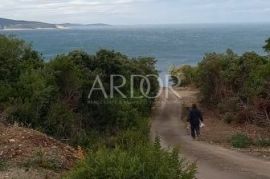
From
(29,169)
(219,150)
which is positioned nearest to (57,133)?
(219,150)

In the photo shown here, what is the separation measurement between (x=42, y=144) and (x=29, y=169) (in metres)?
1.95

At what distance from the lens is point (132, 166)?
8.22 meters

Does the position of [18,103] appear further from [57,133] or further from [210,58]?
[210,58]

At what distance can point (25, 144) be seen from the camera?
12180 mm

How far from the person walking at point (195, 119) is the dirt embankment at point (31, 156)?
8147 millimetres

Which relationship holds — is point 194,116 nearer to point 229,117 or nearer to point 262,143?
point 262,143

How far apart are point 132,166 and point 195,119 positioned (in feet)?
40.0

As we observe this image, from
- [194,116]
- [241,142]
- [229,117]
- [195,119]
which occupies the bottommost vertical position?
[229,117]

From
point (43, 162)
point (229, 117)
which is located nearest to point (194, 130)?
point (229, 117)

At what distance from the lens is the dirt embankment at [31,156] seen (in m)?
10.4

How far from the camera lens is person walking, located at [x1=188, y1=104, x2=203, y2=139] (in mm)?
19969

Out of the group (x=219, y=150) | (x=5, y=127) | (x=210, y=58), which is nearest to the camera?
(x=5, y=127)

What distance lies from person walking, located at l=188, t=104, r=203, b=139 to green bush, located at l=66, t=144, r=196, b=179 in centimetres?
1115

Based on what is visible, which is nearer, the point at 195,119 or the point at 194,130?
the point at 195,119
